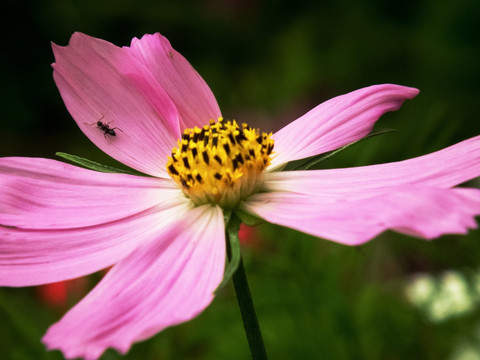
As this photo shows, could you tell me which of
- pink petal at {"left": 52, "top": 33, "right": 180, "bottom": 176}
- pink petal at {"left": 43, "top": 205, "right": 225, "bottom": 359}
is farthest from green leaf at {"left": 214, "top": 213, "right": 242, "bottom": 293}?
pink petal at {"left": 52, "top": 33, "right": 180, "bottom": 176}

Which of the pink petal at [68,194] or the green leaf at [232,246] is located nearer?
the green leaf at [232,246]

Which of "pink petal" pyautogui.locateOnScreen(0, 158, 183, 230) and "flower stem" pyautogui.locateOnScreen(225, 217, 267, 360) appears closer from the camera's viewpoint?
"flower stem" pyautogui.locateOnScreen(225, 217, 267, 360)

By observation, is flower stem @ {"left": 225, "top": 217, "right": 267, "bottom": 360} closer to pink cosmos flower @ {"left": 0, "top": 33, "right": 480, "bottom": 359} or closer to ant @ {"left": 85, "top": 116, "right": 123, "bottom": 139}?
pink cosmos flower @ {"left": 0, "top": 33, "right": 480, "bottom": 359}

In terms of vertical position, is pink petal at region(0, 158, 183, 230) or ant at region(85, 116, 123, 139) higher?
ant at region(85, 116, 123, 139)

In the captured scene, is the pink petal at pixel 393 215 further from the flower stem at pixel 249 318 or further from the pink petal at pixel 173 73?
the pink petal at pixel 173 73

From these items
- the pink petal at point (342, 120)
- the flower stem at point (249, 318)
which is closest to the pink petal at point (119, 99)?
the pink petal at point (342, 120)

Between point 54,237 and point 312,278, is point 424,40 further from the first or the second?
point 54,237
